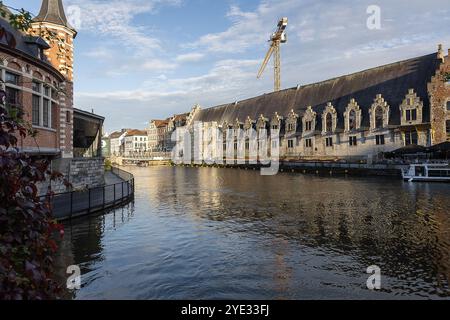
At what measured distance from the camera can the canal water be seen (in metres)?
10.4

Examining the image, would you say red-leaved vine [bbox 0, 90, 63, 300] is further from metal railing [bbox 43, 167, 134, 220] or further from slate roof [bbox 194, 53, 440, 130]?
slate roof [bbox 194, 53, 440, 130]

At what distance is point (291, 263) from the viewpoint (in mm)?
12828

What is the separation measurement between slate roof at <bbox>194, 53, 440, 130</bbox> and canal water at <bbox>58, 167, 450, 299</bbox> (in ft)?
123

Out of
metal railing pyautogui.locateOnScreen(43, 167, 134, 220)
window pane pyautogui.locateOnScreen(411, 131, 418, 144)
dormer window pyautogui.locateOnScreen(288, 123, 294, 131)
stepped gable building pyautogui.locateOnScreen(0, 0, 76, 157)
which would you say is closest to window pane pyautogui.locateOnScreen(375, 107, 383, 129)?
window pane pyautogui.locateOnScreen(411, 131, 418, 144)

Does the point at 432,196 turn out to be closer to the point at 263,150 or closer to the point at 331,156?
the point at 331,156

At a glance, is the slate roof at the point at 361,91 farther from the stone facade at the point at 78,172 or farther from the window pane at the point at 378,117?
the stone facade at the point at 78,172

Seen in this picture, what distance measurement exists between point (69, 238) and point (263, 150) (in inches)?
2789

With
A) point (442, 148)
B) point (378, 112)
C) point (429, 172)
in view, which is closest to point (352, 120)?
point (378, 112)

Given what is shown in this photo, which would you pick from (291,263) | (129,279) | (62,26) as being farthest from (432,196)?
(62,26)

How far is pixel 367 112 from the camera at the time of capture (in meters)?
61.9

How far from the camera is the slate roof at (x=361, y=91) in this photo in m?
56.9

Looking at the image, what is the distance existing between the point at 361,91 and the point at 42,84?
193ft

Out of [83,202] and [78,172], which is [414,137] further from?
[83,202]

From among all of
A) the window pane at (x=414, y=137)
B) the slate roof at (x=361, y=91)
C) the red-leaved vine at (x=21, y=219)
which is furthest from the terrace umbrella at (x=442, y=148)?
the red-leaved vine at (x=21, y=219)
